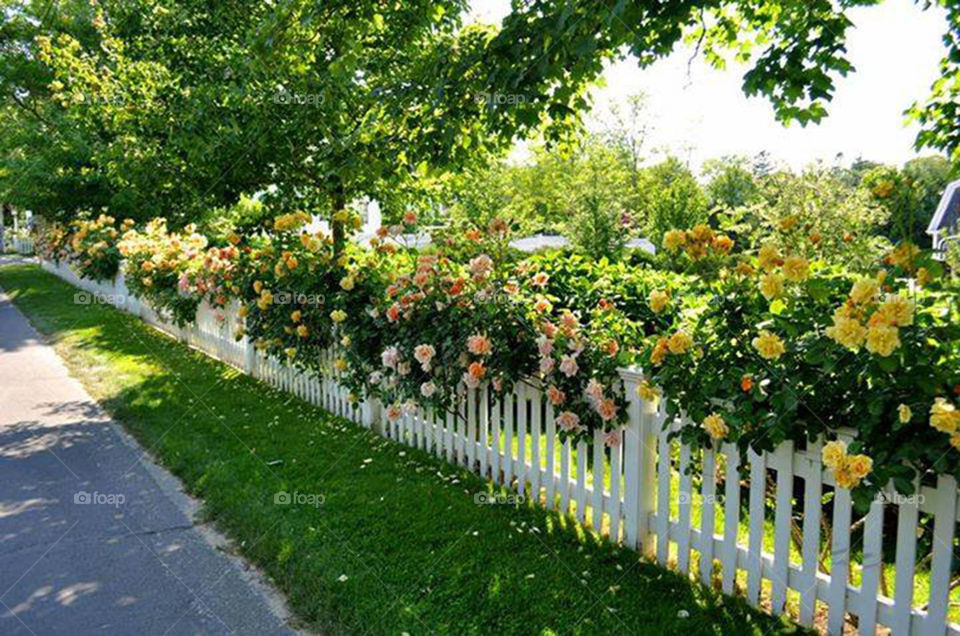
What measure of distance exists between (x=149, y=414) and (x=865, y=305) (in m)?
6.73

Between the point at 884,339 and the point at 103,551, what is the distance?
446cm

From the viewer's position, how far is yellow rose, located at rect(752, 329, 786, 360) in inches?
111

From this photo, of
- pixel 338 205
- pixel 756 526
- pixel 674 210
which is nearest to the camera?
pixel 756 526

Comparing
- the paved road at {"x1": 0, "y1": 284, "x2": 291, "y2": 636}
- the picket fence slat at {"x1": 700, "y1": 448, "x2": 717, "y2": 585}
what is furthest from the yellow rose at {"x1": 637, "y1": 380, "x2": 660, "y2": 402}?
the paved road at {"x1": 0, "y1": 284, "x2": 291, "y2": 636}

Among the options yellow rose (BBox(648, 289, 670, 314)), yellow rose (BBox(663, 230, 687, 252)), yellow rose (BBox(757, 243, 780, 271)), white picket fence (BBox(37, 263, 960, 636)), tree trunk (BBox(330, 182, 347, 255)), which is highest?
tree trunk (BBox(330, 182, 347, 255))

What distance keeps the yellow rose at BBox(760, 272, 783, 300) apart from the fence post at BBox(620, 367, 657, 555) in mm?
990

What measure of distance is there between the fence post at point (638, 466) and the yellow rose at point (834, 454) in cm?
120

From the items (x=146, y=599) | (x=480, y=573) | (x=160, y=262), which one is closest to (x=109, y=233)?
(x=160, y=262)

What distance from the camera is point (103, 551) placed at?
4.29 meters

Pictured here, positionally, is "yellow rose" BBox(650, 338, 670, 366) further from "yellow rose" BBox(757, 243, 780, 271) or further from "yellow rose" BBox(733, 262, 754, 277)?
"yellow rose" BBox(757, 243, 780, 271)

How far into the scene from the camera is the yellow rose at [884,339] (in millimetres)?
2422

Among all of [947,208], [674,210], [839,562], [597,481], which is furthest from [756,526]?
[947,208]

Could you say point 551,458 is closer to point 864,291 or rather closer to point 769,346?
point 769,346

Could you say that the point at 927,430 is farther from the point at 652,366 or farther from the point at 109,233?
the point at 109,233
